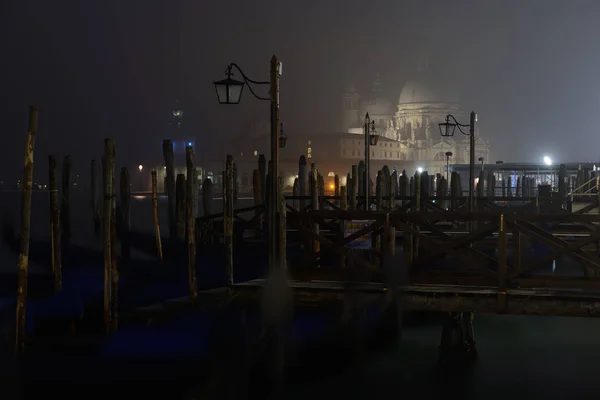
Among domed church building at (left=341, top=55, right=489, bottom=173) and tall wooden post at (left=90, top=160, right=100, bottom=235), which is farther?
domed church building at (left=341, top=55, right=489, bottom=173)

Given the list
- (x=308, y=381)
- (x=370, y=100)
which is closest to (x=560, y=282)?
(x=308, y=381)

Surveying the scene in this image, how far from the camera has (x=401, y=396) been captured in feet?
32.7

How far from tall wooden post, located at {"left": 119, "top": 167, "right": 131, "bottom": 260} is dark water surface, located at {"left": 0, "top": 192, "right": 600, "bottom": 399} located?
10.1 m

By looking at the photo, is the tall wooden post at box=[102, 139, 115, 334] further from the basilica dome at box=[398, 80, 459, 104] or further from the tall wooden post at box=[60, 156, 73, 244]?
the basilica dome at box=[398, 80, 459, 104]

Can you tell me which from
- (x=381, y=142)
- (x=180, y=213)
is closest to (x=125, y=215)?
(x=180, y=213)

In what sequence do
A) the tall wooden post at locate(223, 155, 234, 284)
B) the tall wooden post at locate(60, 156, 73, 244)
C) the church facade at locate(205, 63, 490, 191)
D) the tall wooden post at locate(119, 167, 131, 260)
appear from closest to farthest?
the tall wooden post at locate(223, 155, 234, 284) < the tall wooden post at locate(119, 167, 131, 260) < the tall wooden post at locate(60, 156, 73, 244) < the church facade at locate(205, 63, 490, 191)

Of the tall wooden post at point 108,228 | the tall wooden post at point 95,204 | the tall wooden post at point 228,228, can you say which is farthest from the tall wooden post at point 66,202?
the tall wooden post at point 108,228

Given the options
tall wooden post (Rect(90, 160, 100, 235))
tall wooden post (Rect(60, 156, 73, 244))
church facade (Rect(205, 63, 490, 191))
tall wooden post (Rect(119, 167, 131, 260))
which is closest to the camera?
tall wooden post (Rect(119, 167, 131, 260))

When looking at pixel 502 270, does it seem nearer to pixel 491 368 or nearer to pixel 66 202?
pixel 491 368

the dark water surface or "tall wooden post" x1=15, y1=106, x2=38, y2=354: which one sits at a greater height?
"tall wooden post" x1=15, y1=106, x2=38, y2=354

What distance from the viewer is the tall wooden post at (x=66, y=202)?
23.6 m

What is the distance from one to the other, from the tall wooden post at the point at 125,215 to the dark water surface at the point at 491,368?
10143mm

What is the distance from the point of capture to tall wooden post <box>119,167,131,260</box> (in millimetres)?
20780

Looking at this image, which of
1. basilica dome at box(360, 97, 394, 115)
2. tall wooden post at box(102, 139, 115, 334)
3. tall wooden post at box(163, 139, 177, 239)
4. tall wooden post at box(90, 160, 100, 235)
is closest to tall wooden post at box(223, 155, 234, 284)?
tall wooden post at box(102, 139, 115, 334)
